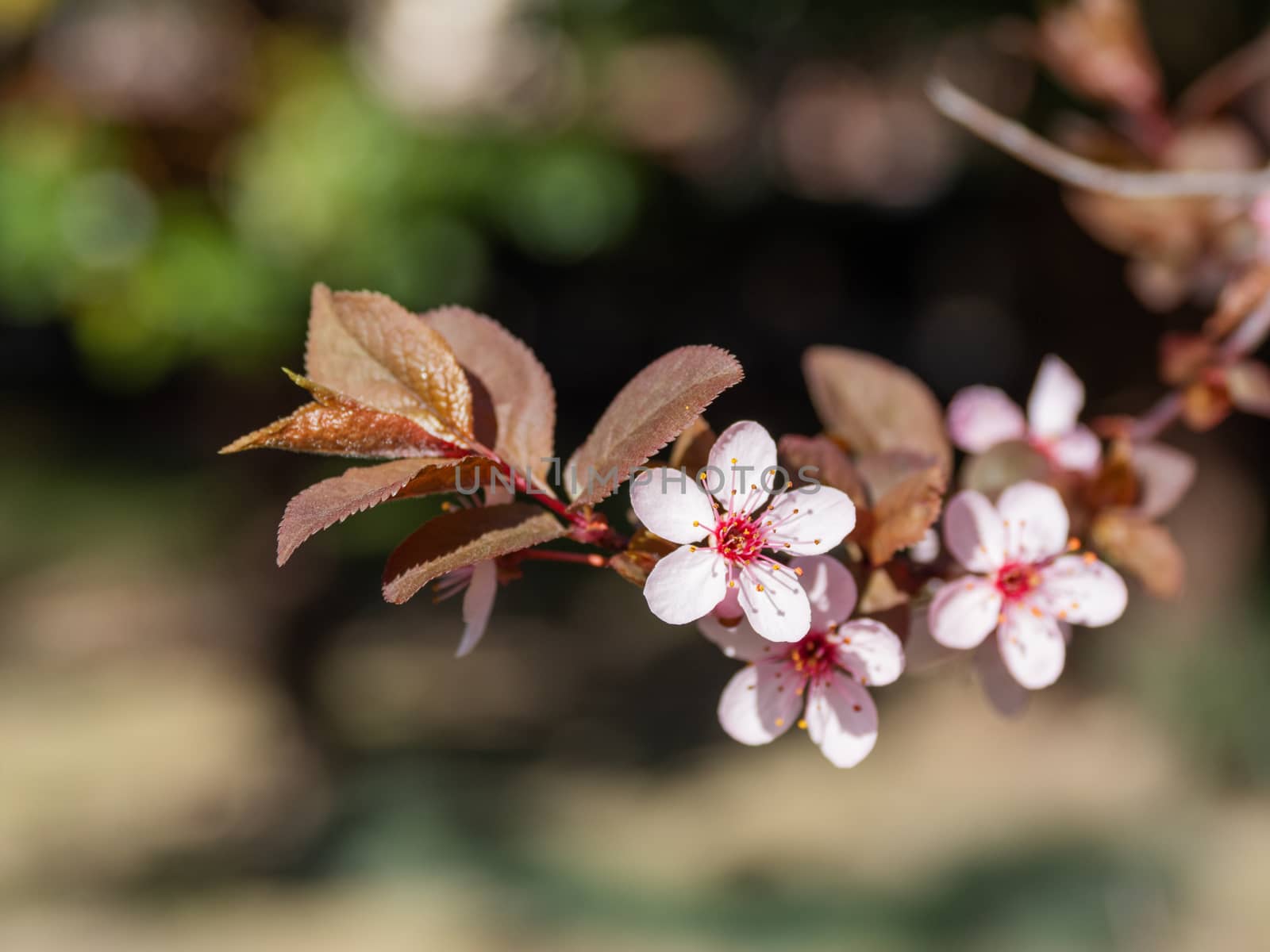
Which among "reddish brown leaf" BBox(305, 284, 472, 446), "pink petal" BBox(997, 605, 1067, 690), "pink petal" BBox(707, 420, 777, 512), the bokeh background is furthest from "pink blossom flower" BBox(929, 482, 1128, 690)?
the bokeh background

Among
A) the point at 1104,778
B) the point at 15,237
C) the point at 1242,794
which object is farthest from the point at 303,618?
the point at 1242,794

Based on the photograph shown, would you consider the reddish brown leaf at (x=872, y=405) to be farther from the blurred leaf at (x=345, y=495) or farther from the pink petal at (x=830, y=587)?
the blurred leaf at (x=345, y=495)

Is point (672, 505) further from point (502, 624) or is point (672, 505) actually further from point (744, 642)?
point (502, 624)

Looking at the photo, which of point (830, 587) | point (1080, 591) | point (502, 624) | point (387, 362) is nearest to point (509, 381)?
point (387, 362)

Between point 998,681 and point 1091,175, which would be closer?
point 998,681

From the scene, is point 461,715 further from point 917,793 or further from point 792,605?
point 792,605
